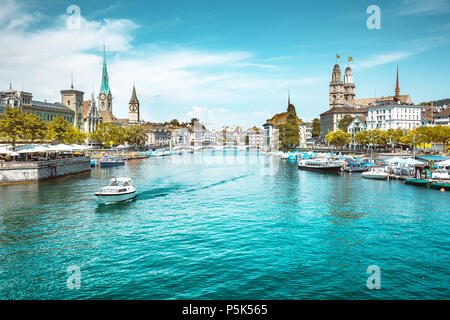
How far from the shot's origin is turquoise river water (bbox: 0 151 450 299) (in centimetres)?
1737

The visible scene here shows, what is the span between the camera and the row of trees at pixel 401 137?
304 ft

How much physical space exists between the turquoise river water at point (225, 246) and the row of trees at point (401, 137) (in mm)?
52504

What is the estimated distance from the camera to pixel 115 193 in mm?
38125

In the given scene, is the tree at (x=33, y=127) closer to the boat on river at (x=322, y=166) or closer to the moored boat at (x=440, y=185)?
the boat on river at (x=322, y=166)

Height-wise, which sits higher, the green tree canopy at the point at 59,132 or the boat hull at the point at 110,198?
the green tree canopy at the point at 59,132

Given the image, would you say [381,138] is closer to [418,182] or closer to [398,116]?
[398,116]

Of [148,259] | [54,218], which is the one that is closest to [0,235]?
[54,218]

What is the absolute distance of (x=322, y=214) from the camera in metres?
34.1

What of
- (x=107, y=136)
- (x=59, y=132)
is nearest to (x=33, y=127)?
(x=59, y=132)

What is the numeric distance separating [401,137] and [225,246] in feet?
315

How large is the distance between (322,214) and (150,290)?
21.7 meters

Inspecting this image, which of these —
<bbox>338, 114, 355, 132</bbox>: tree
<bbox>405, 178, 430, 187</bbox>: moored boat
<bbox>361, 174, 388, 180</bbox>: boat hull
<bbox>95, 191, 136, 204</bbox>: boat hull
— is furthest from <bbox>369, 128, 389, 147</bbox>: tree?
<bbox>95, 191, 136, 204</bbox>: boat hull

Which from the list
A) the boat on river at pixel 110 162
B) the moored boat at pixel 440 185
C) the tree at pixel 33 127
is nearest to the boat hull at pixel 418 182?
the moored boat at pixel 440 185

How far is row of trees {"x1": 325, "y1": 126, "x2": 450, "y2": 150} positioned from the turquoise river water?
5250cm
